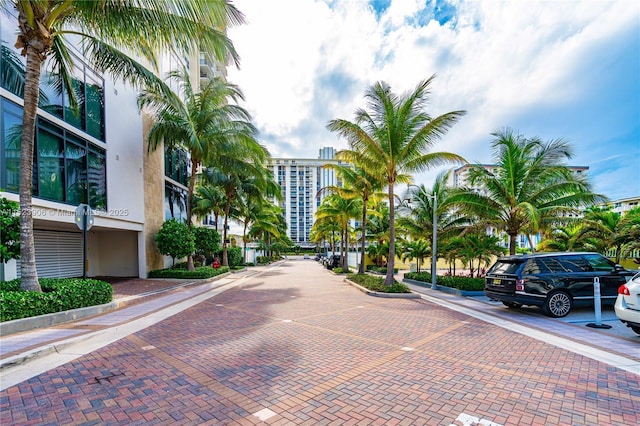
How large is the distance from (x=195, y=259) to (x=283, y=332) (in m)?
19.4

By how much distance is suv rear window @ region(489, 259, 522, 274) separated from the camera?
28.2ft

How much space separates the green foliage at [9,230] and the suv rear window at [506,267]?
1303 cm

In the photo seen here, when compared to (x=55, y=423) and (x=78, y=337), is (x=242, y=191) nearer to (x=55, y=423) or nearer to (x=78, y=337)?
(x=78, y=337)

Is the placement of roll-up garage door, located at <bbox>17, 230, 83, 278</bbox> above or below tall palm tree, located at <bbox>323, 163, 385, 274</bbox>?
below

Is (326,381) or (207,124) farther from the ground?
(207,124)

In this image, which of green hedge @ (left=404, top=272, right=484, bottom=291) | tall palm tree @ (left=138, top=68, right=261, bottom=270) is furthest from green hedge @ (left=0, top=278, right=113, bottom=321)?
green hedge @ (left=404, top=272, right=484, bottom=291)

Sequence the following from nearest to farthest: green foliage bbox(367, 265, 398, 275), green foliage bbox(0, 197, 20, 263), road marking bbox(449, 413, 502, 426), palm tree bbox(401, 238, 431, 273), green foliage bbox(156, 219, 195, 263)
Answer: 1. road marking bbox(449, 413, 502, 426)
2. green foliage bbox(0, 197, 20, 263)
3. green foliage bbox(156, 219, 195, 263)
4. palm tree bbox(401, 238, 431, 273)
5. green foliage bbox(367, 265, 398, 275)

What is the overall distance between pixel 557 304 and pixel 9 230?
14285mm

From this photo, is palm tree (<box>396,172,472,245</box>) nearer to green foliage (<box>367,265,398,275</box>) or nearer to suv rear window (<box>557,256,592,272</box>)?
green foliage (<box>367,265,398,275</box>)

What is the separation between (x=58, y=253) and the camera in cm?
1373

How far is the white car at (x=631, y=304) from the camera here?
580 centimetres

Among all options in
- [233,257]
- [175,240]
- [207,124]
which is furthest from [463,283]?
[233,257]

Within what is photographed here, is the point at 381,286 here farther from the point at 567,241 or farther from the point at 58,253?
the point at 58,253

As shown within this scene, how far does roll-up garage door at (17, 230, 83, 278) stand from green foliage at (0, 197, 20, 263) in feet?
20.0
